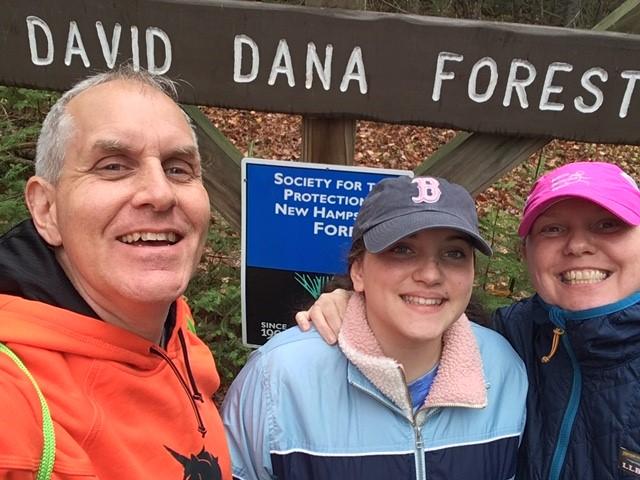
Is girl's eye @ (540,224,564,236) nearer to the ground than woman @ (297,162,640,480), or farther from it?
farther from it

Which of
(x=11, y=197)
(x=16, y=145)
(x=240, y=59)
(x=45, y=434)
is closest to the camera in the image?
(x=45, y=434)

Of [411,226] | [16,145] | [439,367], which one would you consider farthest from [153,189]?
[16,145]

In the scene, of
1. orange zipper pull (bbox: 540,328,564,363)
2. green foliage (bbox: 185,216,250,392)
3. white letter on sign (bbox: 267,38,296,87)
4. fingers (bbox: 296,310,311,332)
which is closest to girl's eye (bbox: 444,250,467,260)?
orange zipper pull (bbox: 540,328,564,363)

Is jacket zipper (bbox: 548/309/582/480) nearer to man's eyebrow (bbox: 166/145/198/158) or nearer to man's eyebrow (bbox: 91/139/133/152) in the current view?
man's eyebrow (bbox: 166/145/198/158)

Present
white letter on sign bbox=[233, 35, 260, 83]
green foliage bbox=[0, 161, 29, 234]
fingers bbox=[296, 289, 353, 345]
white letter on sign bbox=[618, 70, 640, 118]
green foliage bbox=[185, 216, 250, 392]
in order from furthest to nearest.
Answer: green foliage bbox=[0, 161, 29, 234] → green foliage bbox=[185, 216, 250, 392] → white letter on sign bbox=[233, 35, 260, 83] → white letter on sign bbox=[618, 70, 640, 118] → fingers bbox=[296, 289, 353, 345]

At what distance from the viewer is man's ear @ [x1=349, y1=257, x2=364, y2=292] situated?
77.5 inches

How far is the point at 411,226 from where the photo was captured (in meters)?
1.74

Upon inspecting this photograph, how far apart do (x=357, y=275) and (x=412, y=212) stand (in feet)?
1.05

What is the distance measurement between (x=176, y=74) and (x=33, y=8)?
0.63m

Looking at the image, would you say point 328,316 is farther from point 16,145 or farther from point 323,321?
point 16,145

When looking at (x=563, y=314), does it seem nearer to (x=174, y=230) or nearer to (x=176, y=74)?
(x=174, y=230)

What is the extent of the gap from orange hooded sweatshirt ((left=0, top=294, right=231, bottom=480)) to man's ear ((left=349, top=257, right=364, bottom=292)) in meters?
0.59

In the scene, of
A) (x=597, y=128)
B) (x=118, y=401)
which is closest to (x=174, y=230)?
(x=118, y=401)

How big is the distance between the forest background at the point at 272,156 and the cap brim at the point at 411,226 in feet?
3.67
